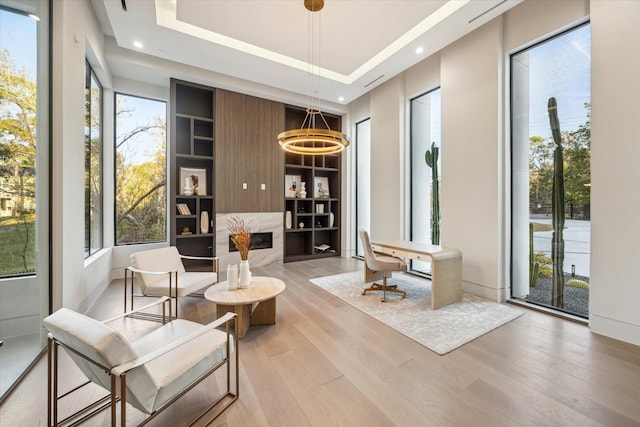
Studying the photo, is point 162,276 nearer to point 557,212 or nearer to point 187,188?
point 187,188

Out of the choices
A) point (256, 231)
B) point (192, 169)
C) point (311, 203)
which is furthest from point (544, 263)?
point (192, 169)

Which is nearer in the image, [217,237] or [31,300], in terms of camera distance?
[31,300]

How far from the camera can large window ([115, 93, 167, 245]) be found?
15.4 feet

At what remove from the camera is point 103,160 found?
4.41m

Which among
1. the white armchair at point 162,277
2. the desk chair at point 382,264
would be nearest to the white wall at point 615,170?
the desk chair at point 382,264

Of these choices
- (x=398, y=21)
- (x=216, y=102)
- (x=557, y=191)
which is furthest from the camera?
(x=216, y=102)

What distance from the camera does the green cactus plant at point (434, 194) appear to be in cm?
463

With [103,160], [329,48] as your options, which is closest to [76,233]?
[103,160]

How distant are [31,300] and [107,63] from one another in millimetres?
3760

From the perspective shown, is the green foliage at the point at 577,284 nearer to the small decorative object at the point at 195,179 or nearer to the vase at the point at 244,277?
the vase at the point at 244,277

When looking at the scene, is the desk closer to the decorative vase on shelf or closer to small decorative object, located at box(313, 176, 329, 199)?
small decorative object, located at box(313, 176, 329, 199)

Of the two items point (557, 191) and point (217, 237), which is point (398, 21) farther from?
point (217, 237)

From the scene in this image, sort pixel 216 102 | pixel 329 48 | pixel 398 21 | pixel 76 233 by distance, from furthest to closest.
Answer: pixel 216 102
pixel 329 48
pixel 398 21
pixel 76 233

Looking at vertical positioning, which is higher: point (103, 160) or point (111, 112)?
point (111, 112)
